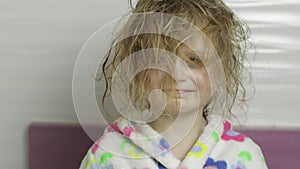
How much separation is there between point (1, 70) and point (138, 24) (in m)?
0.54

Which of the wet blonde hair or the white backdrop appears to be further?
the white backdrop

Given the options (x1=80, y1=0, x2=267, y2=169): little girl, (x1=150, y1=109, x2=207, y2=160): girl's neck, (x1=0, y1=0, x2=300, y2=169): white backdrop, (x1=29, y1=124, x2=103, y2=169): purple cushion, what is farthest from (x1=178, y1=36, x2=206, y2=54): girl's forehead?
(x1=29, y1=124, x2=103, y2=169): purple cushion

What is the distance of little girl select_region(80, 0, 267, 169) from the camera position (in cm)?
101

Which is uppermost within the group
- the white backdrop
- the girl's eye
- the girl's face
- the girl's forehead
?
the girl's forehead

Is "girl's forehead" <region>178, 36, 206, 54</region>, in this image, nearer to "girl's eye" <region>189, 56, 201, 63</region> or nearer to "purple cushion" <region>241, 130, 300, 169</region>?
"girl's eye" <region>189, 56, 201, 63</region>

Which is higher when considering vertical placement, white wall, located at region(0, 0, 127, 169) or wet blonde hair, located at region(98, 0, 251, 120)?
wet blonde hair, located at region(98, 0, 251, 120)

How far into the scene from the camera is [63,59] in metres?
1.42

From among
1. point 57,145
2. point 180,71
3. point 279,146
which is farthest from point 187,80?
point 57,145

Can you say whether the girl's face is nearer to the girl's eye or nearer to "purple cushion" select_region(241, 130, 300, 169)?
the girl's eye

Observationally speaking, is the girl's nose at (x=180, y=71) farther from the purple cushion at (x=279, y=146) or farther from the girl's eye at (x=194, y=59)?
the purple cushion at (x=279, y=146)

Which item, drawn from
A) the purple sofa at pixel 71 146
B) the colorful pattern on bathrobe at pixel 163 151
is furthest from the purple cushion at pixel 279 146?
the colorful pattern on bathrobe at pixel 163 151

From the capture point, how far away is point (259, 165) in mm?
1091

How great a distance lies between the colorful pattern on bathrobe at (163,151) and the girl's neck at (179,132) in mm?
16

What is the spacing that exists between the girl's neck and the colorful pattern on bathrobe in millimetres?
16
